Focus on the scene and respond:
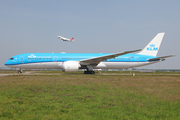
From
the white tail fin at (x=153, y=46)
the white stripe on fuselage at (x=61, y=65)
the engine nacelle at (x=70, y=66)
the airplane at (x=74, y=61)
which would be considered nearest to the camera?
the engine nacelle at (x=70, y=66)

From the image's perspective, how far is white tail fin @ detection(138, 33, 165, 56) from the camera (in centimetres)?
3106

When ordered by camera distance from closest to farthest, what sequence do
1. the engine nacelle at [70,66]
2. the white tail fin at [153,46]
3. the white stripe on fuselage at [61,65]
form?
1. the engine nacelle at [70,66]
2. the white stripe on fuselage at [61,65]
3. the white tail fin at [153,46]

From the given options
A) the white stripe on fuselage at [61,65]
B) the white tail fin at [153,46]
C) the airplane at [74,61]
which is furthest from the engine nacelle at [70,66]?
the white tail fin at [153,46]

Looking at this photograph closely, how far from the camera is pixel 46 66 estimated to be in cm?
2617

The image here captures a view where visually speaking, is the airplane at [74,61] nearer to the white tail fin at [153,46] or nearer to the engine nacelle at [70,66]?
the engine nacelle at [70,66]

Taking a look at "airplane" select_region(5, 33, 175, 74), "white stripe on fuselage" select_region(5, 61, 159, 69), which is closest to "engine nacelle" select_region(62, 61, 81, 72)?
"airplane" select_region(5, 33, 175, 74)

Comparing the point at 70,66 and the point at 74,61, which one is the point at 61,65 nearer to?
the point at 74,61

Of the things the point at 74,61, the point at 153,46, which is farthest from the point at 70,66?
the point at 153,46

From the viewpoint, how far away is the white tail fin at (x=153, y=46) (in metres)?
31.1

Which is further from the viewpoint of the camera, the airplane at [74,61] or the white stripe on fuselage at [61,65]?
the white stripe on fuselage at [61,65]

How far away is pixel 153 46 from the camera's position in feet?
103

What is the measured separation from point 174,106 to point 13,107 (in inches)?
244

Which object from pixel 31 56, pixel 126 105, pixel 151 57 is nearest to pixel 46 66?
pixel 31 56

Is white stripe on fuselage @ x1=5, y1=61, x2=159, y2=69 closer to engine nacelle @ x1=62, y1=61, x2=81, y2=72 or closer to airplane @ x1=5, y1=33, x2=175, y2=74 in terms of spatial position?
airplane @ x1=5, y1=33, x2=175, y2=74
